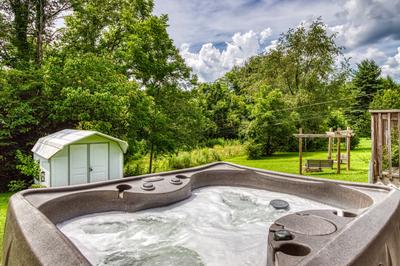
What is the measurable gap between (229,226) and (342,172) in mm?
6837

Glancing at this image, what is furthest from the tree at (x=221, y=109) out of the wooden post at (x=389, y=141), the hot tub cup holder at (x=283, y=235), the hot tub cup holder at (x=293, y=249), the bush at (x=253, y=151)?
the hot tub cup holder at (x=293, y=249)

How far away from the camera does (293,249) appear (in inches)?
90.4

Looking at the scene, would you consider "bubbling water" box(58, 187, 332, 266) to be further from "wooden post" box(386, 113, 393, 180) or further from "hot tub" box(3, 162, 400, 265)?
"wooden post" box(386, 113, 393, 180)

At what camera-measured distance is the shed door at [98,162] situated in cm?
764

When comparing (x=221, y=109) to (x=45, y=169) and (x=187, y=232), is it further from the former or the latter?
(x=187, y=232)

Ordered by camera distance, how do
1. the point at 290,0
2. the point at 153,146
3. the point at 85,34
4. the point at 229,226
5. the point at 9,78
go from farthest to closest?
1. the point at 85,34
2. the point at 153,146
3. the point at 9,78
4. the point at 290,0
5. the point at 229,226

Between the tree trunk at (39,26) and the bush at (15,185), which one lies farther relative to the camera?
the tree trunk at (39,26)

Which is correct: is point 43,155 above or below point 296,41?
below

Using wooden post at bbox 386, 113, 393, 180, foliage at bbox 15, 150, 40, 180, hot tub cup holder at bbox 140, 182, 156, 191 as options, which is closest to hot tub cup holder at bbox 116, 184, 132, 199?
hot tub cup holder at bbox 140, 182, 156, 191

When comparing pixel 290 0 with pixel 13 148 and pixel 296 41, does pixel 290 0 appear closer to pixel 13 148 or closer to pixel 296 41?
pixel 13 148

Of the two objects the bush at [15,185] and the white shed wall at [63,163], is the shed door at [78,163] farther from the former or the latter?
the bush at [15,185]

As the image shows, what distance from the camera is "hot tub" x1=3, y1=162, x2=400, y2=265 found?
1.89 m

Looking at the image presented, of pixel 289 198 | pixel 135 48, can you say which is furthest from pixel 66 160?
pixel 289 198

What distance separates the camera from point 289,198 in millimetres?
4668
